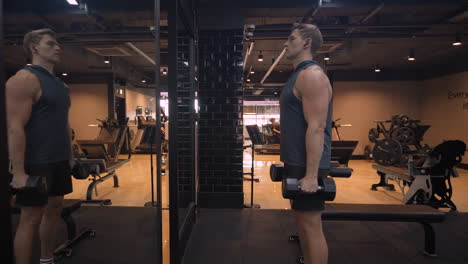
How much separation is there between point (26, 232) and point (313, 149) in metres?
1.82

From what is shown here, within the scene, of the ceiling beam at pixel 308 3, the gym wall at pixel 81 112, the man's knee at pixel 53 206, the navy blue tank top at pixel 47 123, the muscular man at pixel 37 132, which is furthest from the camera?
the ceiling beam at pixel 308 3

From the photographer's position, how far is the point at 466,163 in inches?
287

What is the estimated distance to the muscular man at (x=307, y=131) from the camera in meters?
1.62

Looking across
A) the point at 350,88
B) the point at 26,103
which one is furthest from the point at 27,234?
the point at 350,88

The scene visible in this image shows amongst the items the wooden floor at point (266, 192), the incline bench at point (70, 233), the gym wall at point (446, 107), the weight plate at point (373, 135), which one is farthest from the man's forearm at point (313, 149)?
the gym wall at point (446, 107)

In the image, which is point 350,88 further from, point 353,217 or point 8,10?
point 8,10

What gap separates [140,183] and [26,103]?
14.5 feet

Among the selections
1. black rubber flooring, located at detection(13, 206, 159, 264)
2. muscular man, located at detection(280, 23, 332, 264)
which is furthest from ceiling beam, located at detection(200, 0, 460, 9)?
black rubber flooring, located at detection(13, 206, 159, 264)

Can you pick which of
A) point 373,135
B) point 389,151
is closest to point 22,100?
point 389,151

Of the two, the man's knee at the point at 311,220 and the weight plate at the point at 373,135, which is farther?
the weight plate at the point at 373,135

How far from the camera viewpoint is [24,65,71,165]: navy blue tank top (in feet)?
4.56

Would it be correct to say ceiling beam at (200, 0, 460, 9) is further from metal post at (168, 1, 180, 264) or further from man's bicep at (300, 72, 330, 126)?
man's bicep at (300, 72, 330, 126)

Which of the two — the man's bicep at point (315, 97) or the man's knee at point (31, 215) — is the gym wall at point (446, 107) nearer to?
the man's bicep at point (315, 97)

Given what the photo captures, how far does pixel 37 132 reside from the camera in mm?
1457
